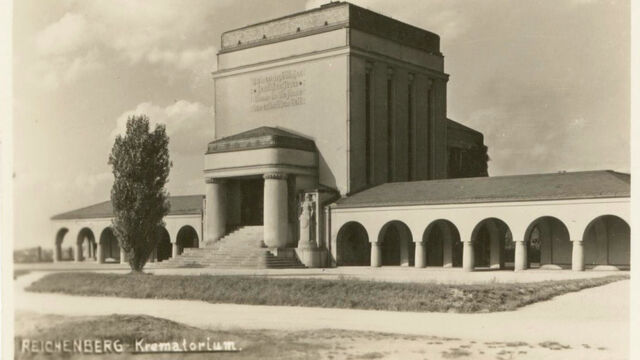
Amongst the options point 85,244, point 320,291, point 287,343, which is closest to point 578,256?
point 320,291

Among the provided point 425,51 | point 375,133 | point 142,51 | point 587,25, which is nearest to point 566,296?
point 587,25

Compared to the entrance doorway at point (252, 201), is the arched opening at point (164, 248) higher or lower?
lower

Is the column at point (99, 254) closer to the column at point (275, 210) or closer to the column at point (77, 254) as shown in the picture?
the column at point (77, 254)

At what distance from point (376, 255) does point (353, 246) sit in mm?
3118

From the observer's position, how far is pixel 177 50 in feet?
113

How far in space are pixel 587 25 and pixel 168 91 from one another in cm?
1941

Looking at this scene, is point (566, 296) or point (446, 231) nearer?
point (566, 296)

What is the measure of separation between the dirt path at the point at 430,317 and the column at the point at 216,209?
22.0 metres

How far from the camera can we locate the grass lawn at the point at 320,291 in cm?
2070

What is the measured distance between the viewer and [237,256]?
42469 millimetres

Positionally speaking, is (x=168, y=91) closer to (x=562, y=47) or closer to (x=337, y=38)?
(x=337, y=38)

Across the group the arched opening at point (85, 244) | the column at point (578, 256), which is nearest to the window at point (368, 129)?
the column at point (578, 256)

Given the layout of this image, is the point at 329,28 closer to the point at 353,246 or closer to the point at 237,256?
the point at 353,246

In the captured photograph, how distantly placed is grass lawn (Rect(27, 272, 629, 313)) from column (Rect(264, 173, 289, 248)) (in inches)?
639
